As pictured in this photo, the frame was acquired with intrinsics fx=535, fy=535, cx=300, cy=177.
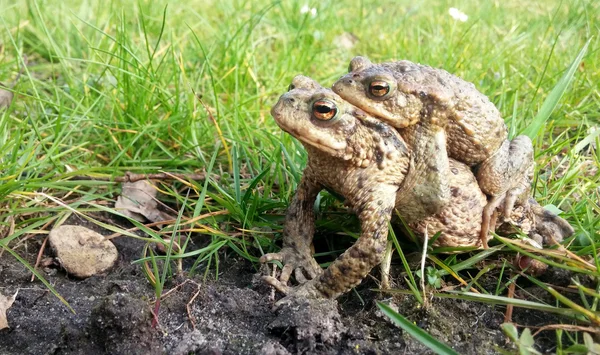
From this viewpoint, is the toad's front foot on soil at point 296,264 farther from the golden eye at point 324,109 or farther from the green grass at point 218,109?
the golden eye at point 324,109

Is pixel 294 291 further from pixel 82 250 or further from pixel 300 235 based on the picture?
pixel 82 250

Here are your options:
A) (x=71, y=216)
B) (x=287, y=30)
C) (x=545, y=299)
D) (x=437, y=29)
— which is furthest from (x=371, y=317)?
(x=437, y=29)

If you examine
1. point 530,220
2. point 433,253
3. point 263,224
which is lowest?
point 263,224

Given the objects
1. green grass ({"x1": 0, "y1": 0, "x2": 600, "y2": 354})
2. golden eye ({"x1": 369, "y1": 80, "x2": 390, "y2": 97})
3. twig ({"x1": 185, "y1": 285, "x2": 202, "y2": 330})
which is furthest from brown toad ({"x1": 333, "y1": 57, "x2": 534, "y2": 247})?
twig ({"x1": 185, "y1": 285, "x2": 202, "y2": 330})

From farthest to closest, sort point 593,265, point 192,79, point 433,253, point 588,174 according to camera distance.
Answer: point 192,79, point 588,174, point 433,253, point 593,265

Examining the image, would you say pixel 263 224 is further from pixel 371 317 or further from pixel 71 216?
pixel 71 216

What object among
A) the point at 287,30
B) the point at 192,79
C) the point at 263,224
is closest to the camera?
the point at 263,224

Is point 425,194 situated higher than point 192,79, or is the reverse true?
point 425,194
